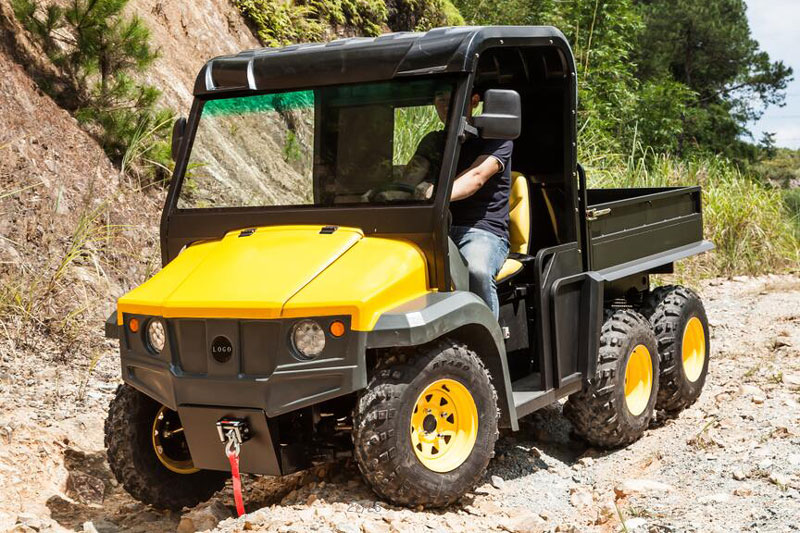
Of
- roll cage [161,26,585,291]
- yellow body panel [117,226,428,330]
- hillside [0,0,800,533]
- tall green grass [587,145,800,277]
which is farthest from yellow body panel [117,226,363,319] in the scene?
tall green grass [587,145,800,277]

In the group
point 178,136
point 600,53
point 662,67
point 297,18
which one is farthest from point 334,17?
point 662,67

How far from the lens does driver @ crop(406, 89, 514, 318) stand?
15.8 feet

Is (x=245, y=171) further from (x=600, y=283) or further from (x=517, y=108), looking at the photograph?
(x=600, y=283)

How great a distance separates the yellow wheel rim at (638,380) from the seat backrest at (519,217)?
3.57ft

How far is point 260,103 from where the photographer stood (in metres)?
5.19

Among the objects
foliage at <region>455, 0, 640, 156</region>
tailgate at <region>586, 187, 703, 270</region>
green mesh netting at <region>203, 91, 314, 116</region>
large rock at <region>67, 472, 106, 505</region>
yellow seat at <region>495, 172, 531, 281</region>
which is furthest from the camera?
foliage at <region>455, 0, 640, 156</region>

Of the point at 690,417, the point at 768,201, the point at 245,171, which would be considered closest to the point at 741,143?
the point at 768,201

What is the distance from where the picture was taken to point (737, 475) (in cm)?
522

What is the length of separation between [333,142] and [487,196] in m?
0.85

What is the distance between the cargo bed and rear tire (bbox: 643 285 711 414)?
1.02 ft

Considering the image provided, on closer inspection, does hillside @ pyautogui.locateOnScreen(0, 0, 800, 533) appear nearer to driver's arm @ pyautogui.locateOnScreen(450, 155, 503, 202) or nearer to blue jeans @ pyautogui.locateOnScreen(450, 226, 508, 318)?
blue jeans @ pyautogui.locateOnScreen(450, 226, 508, 318)

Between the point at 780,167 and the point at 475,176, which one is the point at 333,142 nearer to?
the point at 475,176

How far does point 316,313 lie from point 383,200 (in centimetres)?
84

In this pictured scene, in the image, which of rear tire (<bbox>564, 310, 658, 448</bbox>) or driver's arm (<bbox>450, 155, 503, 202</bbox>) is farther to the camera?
rear tire (<bbox>564, 310, 658, 448</bbox>)
